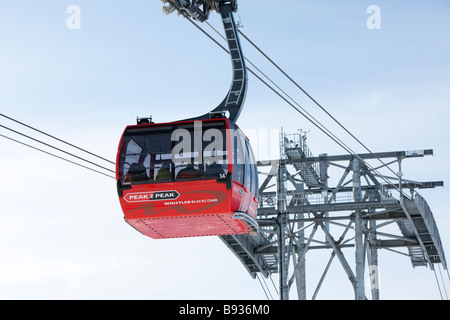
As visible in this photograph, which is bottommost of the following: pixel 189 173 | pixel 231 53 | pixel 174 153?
pixel 189 173

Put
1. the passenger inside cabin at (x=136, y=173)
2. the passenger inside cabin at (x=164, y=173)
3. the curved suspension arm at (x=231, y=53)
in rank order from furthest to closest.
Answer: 1. the curved suspension arm at (x=231, y=53)
2. the passenger inside cabin at (x=136, y=173)
3. the passenger inside cabin at (x=164, y=173)

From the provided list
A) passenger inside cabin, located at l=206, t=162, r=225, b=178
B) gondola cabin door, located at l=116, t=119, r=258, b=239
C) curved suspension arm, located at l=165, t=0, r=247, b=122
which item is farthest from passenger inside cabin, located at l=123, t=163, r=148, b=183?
curved suspension arm, located at l=165, t=0, r=247, b=122

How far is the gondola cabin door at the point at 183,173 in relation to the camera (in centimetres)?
1862

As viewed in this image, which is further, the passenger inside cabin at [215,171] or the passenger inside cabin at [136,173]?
the passenger inside cabin at [136,173]

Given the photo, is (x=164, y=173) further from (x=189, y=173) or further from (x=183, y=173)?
(x=189, y=173)

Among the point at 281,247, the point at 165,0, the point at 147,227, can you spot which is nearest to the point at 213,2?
the point at 165,0

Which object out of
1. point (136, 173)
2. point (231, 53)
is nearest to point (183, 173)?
point (136, 173)

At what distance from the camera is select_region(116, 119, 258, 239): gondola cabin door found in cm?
1862

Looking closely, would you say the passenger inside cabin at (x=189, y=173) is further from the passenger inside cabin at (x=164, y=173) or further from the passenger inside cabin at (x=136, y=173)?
the passenger inside cabin at (x=136, y=173)

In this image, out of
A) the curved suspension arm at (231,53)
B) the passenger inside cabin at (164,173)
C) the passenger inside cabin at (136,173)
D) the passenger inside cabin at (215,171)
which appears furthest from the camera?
the curved suspension arm at (231,53)

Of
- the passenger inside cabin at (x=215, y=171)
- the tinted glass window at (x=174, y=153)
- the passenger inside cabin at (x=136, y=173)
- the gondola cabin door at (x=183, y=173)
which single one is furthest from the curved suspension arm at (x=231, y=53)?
the passenger inside cabin at (x=136, y=173)

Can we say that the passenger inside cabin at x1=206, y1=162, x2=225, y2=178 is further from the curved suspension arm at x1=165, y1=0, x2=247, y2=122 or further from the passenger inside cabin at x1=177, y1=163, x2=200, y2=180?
the curved suspension arm at x1=165, y1=0, x2=247, y2=122

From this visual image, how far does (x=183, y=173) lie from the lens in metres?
18.7

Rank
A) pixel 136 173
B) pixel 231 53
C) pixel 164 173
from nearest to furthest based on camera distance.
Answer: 1. pixel 164 173
2. pixel 136 173
3. pixel 231 53
